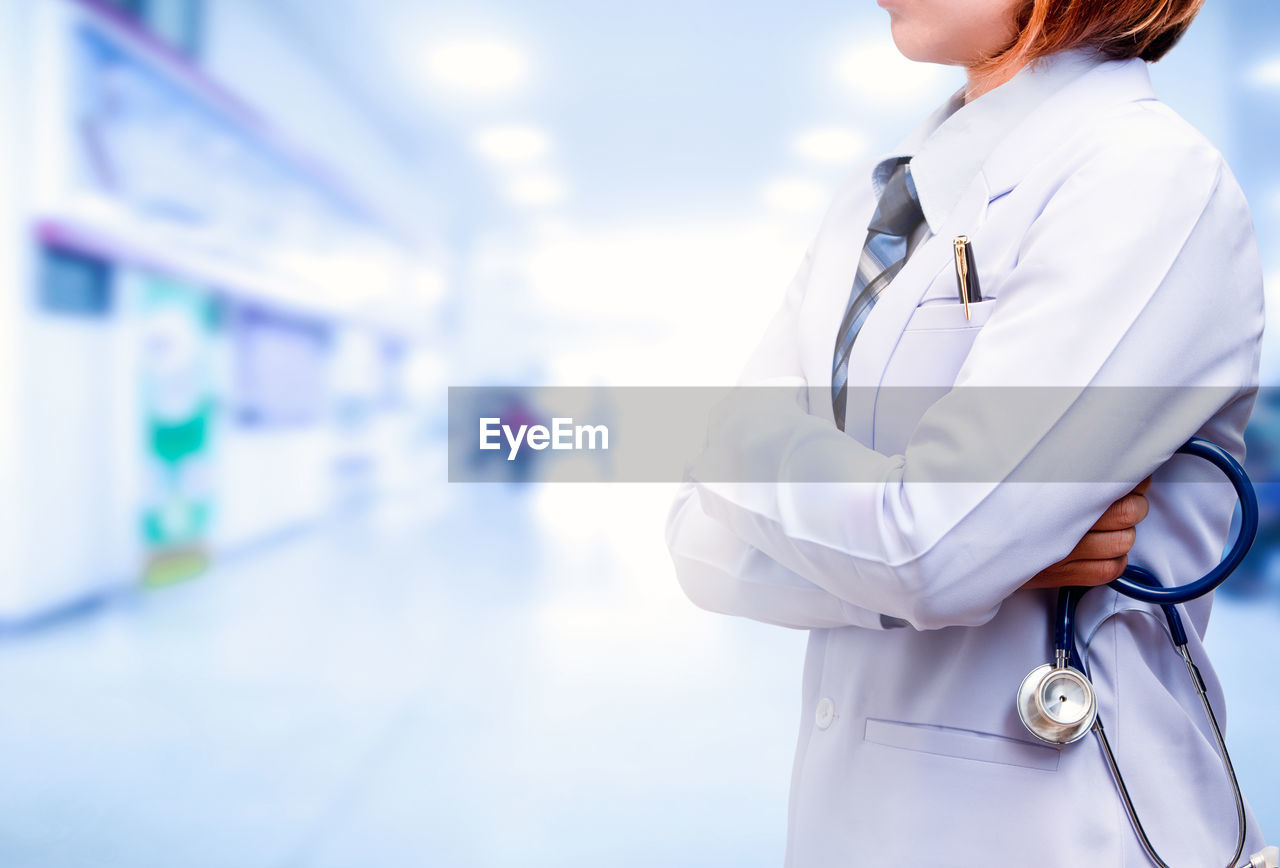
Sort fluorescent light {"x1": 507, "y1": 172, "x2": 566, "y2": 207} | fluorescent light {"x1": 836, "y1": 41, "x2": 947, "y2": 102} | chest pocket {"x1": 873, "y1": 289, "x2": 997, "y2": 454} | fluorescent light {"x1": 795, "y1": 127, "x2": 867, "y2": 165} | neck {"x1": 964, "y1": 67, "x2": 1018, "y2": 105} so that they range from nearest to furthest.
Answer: chest pocket {"x1": 873, "y1": 289, "x2": 997, "y2": 454} < neck {"x1": 964, "y1": 67, "x2": 1018, "y2": 105} < fluorescent light {"x1": 836, "y1": 41, "x2": 947, "y2": 102} < fluorescent light {"x1": 795, "y1": 127, "x2": 867, "y2": 165} < fluorescent light {"x1": 507, "y1": 172, "x2": 566, "y2": 207}

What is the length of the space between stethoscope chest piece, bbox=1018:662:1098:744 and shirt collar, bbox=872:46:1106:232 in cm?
36

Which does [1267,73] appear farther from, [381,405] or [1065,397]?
[381,405]

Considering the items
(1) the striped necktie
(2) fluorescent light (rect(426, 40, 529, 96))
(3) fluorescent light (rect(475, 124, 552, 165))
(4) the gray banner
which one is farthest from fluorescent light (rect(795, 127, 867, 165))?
(4) the gray banner

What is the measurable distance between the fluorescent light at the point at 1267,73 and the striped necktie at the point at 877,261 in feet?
13.9

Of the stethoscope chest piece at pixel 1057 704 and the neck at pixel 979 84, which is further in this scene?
the neck at pixel 979 84

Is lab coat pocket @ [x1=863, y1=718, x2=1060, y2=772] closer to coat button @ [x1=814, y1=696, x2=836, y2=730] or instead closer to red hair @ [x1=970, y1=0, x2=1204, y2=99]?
coat button @ [x1=814, y1=696, x2=836, y2=730]

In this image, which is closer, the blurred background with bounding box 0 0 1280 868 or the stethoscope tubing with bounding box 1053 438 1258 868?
the stethoscope tubing with bounding box 1053 438 1258 868

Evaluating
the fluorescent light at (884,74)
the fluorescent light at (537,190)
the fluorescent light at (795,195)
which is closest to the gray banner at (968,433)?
the fluorescent light at (884,74)

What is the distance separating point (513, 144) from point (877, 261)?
561cm

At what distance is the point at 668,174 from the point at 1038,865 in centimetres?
608

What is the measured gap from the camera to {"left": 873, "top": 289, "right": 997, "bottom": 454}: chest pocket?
652 mm

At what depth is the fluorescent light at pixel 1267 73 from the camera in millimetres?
3809

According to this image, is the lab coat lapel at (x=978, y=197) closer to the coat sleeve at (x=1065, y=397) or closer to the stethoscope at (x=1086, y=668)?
the coat sleeve at (x=1065, y=397)

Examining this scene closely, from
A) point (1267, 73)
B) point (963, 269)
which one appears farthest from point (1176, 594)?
point (1267, 73)
